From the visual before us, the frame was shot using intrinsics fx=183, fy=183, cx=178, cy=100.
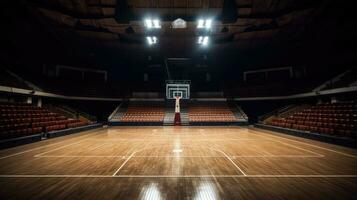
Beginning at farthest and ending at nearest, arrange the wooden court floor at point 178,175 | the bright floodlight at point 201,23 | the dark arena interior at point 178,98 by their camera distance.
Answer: the bright floodlight at point 201,23, the dark arena interior at point 178,98, the wooden court floor at point 178,175

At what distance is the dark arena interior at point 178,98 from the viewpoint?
3.42 meters

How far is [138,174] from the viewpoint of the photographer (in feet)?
12.1

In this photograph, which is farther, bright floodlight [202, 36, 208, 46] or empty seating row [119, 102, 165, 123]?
empty seating row [119, 102, 165, 123]

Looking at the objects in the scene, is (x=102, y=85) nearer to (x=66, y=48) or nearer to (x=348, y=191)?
(x=66, y=48)

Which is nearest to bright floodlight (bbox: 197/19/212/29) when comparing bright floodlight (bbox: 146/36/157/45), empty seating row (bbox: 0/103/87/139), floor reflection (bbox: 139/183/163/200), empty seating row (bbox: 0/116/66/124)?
bright floodlight (bbox: 146/36/157/45)

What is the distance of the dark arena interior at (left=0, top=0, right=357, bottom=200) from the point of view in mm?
3420

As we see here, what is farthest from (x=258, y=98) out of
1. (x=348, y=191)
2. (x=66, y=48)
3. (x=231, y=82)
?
(x=66, y=48)

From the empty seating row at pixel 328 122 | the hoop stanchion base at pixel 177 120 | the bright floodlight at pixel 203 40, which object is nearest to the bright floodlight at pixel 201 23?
the bright floodlight at pixel 203 40

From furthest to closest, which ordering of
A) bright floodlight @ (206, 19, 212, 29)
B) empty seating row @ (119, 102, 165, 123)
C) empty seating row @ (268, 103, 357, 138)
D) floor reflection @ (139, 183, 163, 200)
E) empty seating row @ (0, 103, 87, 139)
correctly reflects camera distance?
1. empty seating row @ (119, 102, 165, 123)
2. bright floodlight @ (206, 19, 212, 29)
3. empty seating row @ (268, 103, 357, 138)
4. empty seating row @ (0, 103, 87, 139)
5. floor reflection @ (139, 183, 163, 200)

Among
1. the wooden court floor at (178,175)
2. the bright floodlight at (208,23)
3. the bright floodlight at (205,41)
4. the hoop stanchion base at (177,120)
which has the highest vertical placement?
the bright floodlight at (208,23)

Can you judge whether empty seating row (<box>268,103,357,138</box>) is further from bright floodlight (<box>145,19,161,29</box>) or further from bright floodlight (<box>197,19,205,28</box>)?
bright floodlight (<box>145,19,161,29</box>)

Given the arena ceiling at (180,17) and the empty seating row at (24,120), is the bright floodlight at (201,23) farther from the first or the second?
the empty seating row at (24,120)

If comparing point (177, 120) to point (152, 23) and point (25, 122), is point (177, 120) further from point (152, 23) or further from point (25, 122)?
point (25, 122)

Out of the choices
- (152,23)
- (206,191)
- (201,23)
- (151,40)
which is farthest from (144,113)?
(206,191)
